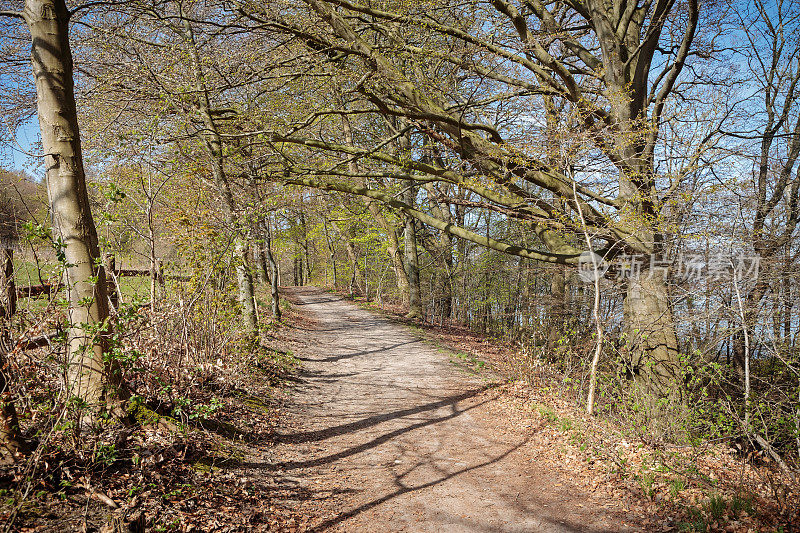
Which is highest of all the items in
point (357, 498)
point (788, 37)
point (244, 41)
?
point (788, 37)

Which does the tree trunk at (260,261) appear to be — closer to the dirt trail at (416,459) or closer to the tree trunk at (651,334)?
the dirt trail at (416,459)

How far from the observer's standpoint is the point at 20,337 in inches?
141

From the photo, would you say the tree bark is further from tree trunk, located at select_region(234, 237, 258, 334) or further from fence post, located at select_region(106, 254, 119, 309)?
fence post, located at select_region(106, 254, 119, 309)

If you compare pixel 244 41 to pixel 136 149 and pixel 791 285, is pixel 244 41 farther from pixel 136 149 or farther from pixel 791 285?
pixel 791 285

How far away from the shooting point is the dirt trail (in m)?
4.44

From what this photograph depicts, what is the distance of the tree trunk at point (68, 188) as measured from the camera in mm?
3889

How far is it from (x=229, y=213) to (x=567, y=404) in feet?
21.5

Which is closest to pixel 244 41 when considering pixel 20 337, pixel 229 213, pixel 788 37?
pixel 229 213

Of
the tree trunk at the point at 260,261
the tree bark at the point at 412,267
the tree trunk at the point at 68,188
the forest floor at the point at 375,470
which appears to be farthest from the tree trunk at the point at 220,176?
the tree bark at the point at 412,267

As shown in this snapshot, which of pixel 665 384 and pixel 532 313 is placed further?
pixel 532 313

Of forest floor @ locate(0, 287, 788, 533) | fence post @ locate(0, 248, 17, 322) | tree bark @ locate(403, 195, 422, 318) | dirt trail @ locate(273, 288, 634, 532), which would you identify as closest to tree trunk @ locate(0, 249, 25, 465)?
fence post @ locate(0, 248, 17, 322)
